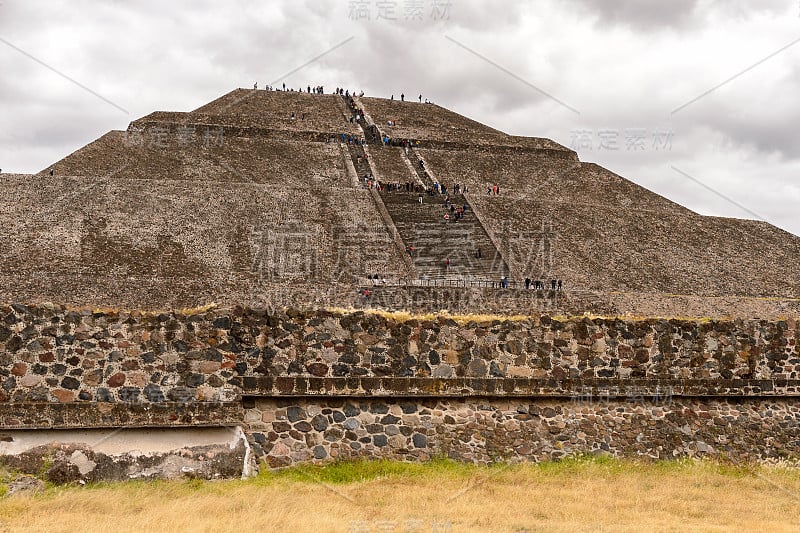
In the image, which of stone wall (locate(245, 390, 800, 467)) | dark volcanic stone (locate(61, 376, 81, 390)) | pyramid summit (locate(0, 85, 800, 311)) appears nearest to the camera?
dark volcanic stone (locate(61, 376, 81, 390))

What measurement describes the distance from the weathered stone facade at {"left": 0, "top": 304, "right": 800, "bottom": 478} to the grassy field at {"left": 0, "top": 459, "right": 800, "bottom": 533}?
14.1 inches

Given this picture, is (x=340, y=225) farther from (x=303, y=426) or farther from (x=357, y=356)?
(x=303, y=426)

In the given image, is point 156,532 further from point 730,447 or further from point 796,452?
point 796,452

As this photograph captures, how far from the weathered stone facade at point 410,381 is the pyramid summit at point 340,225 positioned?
43.4 ft

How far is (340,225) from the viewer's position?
28516 mm

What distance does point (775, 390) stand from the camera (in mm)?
8539

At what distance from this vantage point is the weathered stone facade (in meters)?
6.44

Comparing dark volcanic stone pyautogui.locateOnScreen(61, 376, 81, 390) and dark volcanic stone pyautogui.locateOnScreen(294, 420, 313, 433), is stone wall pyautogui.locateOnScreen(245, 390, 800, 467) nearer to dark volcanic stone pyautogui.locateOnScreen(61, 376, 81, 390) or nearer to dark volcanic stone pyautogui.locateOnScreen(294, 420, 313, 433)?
dark volcanic stone pyautogui.locateOnScreen(294, 420, 313, 433)

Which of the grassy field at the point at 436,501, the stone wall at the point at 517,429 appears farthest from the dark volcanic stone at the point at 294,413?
the grassy field at the point at 436,501

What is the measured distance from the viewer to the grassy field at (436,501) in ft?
17.1

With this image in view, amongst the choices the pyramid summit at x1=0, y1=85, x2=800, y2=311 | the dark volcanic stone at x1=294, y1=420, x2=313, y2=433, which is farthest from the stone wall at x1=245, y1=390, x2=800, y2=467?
the pyramid summit at x1=0, y1=85, x2=800, y2=311

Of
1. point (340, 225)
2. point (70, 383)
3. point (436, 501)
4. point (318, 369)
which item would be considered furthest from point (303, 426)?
point (340, 225)

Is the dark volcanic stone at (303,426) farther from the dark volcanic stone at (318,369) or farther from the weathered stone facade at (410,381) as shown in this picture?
the dark volcanic stone at (318,369)

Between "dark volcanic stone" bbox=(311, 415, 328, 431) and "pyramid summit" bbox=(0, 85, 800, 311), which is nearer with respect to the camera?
"dark volcanic stone" bbox=(311, 415, 328, 431)
